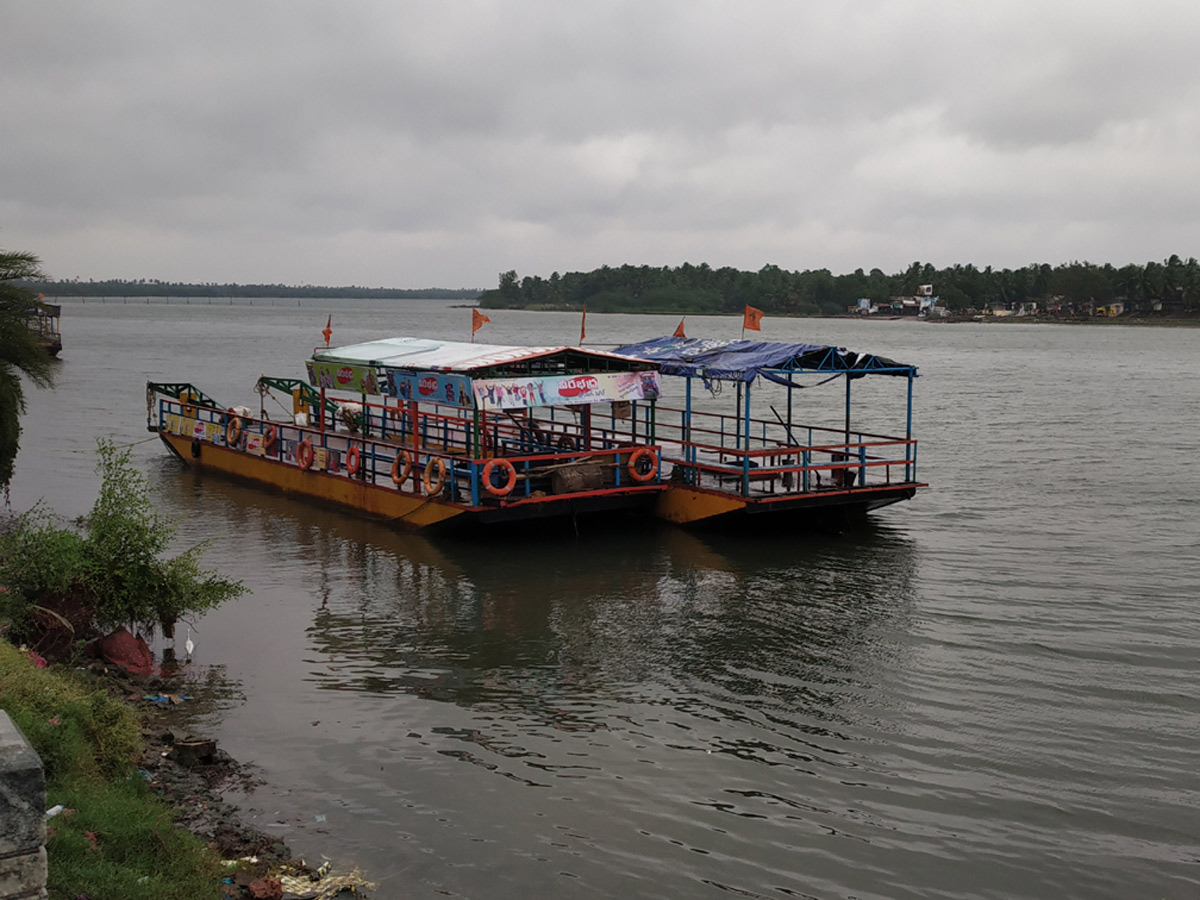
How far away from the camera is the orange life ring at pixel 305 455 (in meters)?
24.2

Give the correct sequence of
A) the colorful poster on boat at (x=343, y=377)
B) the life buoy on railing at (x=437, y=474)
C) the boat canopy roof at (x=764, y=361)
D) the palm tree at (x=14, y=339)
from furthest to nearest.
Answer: the colorful poster on boat at (x=343, y=377) → the boat canopy roof at (x=764, y=361) → the life buoy on railing at (x=437, y=474) → the palm tree at (x=14, y=339)

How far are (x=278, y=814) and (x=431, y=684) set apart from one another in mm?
3649

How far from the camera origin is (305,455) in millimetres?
24344

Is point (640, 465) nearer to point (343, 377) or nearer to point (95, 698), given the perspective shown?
point (343, 377)

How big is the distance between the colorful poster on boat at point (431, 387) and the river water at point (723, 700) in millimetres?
2563

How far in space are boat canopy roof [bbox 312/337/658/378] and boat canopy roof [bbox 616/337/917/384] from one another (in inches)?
35.3

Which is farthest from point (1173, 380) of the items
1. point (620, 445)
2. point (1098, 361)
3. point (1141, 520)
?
point (620, 445)

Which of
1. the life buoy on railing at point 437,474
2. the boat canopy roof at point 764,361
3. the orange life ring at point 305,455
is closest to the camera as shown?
the life buoy on railing at point 437,474

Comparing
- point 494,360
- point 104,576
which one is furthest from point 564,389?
point 104,576

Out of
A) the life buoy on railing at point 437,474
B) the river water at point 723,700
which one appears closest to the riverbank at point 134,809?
the river water at point 723,700

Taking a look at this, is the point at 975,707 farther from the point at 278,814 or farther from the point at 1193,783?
the point at 278,814

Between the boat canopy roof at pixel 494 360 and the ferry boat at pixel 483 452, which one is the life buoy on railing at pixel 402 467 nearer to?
the ferry boat at pixel 483 452

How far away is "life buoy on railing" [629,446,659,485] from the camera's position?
69.2 feet

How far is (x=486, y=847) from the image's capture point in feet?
31.6
